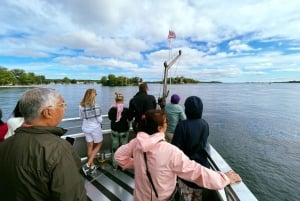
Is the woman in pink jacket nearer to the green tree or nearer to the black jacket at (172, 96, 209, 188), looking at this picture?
the black jacket at (172, 96, 209, 188)

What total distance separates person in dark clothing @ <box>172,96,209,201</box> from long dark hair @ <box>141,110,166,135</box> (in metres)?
0.60

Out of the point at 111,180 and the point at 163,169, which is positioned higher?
the point at 163,169

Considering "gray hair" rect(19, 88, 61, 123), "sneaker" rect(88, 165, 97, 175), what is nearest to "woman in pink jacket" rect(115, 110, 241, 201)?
"gray hair" rect(19, 88, 61, 123)

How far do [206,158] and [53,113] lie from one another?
167cm

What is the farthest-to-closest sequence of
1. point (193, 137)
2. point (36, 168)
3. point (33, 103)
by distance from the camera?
1. point (193, 137)
2. point (33, 103)
3. point (36, 168)

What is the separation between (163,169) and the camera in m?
1.67

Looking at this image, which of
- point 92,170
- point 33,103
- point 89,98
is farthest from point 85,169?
point 33,103

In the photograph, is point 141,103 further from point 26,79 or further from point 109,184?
point 26,79

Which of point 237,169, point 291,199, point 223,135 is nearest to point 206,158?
point 291,199

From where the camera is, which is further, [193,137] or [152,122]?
[193,137]

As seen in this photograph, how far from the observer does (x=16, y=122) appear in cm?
256

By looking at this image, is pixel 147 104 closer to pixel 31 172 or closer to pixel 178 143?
pixel 178 143

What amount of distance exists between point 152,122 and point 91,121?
233 cm

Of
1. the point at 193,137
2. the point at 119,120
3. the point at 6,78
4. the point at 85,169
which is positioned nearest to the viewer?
the point at 193,137
